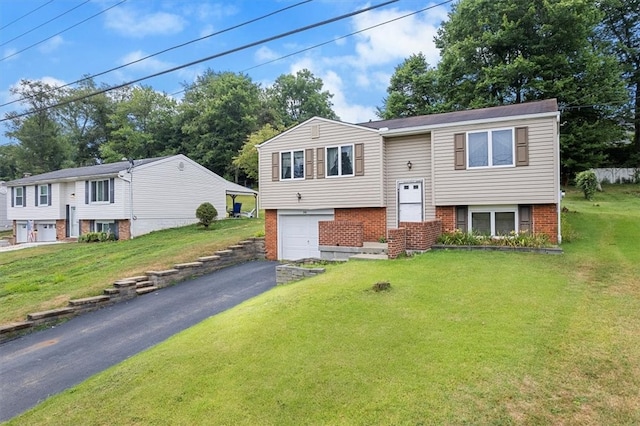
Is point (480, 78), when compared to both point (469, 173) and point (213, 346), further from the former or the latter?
point (213, 346)

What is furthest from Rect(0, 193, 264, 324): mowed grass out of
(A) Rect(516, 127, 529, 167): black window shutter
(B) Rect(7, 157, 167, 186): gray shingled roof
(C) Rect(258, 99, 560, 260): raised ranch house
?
(A) Rect(516, 127, 529, 167): black window shutter

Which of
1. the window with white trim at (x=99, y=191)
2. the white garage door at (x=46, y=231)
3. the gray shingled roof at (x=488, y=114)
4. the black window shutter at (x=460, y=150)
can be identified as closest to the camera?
the gray shingled roof at (x=488, y=114)

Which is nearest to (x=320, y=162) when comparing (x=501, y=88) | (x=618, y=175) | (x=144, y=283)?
(x=144, y=283)

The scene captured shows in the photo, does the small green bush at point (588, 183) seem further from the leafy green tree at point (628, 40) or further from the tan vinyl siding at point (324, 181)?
the tan vinyl siding at point (324, 181)

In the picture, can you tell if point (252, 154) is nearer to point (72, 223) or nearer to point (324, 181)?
point (72, 223)

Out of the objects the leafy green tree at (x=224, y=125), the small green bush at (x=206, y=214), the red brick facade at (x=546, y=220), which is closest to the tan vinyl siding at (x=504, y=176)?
the red brick facade at (x=546, y=220)

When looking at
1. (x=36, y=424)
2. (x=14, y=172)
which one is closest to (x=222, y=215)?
(x=36, y=424)

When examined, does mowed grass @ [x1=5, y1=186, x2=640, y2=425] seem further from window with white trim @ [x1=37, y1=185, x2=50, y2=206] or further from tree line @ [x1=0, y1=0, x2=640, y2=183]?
window with white trim @ [x1=37, y1=185, x2=50, y2=206]

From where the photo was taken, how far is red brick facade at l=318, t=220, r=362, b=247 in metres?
12.4

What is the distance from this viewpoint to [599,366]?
4211mm

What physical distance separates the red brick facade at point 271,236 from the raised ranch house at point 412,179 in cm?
4

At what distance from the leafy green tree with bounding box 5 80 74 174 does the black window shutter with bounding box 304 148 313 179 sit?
4478 centimetres

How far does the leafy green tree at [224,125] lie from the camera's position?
42.8 m

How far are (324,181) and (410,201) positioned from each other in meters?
3.29
